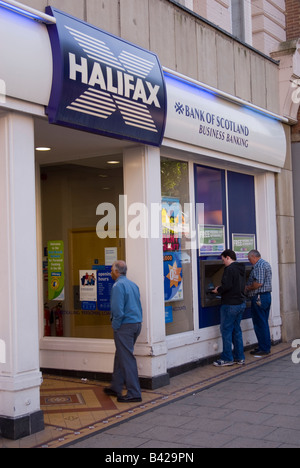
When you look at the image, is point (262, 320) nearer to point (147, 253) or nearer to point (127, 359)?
point (147, 253)

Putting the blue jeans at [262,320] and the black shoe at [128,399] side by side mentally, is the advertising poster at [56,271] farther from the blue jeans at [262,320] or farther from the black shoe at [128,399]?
the blue jeans at [262,320]

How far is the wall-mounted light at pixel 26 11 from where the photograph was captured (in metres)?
5.63

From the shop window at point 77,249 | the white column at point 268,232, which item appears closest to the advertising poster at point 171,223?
the shop window at point 77,249

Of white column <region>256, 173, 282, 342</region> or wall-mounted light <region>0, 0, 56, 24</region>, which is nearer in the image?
wall-mounted light <region>0, 0, 56, 24</region>

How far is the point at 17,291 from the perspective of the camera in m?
5.84

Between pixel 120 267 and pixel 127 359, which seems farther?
pixel 120 267

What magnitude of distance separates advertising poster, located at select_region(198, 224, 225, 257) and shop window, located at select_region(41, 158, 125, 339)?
161cm

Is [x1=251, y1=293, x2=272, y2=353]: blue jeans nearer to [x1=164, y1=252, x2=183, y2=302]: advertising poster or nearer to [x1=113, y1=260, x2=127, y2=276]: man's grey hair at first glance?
[x1=164, y1=252, x2=183, y2=302]: advertising poster

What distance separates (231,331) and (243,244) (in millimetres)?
2170

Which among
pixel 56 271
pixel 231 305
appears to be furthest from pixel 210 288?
pixel 56 271

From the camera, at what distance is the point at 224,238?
33.3 feet

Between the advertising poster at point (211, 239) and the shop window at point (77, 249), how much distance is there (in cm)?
161

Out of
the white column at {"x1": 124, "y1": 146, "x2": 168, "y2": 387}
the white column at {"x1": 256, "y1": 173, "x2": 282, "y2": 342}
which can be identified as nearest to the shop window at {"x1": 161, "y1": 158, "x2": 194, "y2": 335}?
the white column at {"x1": 124, "y1": 146, "x2": 168, "y2": 387}

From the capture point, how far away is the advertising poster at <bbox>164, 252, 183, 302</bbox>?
8734 mm
